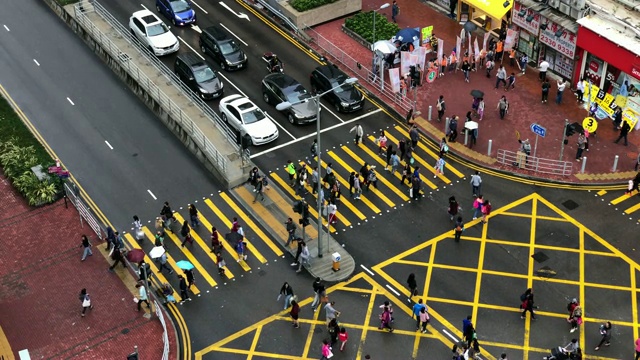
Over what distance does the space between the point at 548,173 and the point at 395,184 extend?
8.00 meters

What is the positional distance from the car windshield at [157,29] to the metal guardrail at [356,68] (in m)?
8.93

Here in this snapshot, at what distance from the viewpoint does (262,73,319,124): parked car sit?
52625 mm

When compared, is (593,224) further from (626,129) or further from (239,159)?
(239,159)

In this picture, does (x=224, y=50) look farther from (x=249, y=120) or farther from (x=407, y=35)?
(x=407, y=35)

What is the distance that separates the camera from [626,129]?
50.1m

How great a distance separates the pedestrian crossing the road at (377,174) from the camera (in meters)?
46.9

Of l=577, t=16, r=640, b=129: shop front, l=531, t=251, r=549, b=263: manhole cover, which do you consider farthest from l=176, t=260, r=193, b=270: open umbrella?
l=577, t=16, r=640, b=129: shop front

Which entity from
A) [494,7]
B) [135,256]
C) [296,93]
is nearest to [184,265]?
[135,256]

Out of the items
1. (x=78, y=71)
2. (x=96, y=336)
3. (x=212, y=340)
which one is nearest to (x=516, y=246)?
(x=212, y=340)

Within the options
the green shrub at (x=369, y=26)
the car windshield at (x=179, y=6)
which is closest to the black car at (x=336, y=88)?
the green shrub at (x=369, y=26)

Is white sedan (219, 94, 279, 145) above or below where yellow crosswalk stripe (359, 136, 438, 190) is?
above

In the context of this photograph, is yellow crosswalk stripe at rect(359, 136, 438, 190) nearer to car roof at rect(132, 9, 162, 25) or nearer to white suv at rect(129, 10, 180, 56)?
white suv at rect(129, 10, 180, 56)

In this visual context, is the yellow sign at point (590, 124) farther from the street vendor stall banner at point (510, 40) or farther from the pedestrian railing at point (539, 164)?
the street vendor stall banner at point (510, 40)

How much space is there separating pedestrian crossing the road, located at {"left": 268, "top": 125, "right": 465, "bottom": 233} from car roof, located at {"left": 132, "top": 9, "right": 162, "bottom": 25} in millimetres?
15537
